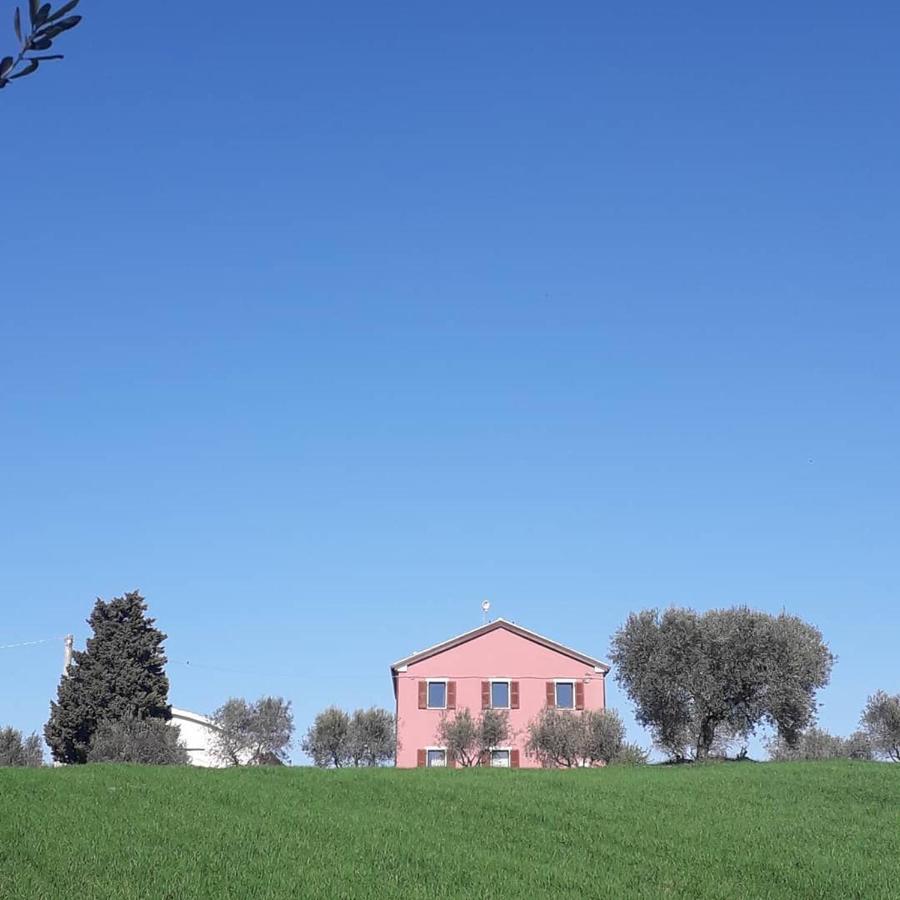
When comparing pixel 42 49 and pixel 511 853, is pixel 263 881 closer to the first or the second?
pixel 511 853

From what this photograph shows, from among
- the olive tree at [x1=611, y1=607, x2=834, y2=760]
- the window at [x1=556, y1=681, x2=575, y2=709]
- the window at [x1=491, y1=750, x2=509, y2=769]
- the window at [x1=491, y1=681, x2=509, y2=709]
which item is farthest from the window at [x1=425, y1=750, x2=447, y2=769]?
the olive tree at [x1=611, y1=607, x2=834, y2=760]

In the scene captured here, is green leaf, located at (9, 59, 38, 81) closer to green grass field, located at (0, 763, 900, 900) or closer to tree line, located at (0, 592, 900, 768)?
green grass field, located at (0, 763, 900, 900)

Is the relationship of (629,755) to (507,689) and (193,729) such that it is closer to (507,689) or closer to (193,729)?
(507,689)

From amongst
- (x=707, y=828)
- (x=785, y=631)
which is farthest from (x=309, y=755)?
(x=707, y=828)

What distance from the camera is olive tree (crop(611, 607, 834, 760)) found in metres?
52.6

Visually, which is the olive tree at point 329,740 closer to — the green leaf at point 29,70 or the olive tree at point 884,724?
the olive tree at point 884,724

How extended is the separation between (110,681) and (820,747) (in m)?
49.3

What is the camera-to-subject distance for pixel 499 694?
2566 inches

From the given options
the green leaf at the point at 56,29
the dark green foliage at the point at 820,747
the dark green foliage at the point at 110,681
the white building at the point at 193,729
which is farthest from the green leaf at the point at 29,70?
the white building at the point at 193,729

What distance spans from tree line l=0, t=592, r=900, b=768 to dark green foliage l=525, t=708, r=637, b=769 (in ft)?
0.18

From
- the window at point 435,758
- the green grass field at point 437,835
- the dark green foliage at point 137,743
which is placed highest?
the dark green foliage at point 137,743

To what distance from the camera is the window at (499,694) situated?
6488cm

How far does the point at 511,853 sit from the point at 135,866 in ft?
24.9

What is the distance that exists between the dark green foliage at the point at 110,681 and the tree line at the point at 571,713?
0.06 meters
